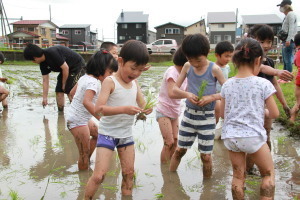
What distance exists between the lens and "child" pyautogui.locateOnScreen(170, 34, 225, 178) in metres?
2.93

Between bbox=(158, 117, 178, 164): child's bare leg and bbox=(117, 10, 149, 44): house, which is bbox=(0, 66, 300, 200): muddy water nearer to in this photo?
bbox=(158, 117, 178, 164): child's bare leg

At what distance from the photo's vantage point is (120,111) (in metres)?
2.53

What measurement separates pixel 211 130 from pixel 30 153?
2523 millimetres

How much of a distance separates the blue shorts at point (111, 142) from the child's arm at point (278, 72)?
61.6 inches

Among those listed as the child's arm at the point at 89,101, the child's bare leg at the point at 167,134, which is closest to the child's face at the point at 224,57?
the child's bare leg at the point at 167,134

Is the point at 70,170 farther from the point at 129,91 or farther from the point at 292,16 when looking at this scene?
the point at 292,16

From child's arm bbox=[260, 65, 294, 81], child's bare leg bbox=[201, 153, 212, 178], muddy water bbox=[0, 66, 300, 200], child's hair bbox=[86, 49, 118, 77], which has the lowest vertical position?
muddy water bbox=[0, 66, 300, 200]

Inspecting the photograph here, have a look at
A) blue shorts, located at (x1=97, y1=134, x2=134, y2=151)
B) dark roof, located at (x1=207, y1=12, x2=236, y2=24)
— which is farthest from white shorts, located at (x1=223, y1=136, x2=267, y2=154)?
dark roof, located at (x1=207, y1=12, x2=236, y2=24)

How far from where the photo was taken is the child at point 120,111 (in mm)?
2570

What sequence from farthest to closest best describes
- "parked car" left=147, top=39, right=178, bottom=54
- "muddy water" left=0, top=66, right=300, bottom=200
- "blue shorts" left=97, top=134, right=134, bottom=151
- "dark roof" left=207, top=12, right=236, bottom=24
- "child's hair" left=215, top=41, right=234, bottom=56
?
"dark roof" left=207, top=12, right=236, bottom=24
"parked car" left=147, top=39, right=178, bottom=54
"child's hair" left=215, top=41, right=234, bottom=56
"muddy water" left=0, top=66, right=300, bottom=200
"blue shorts" left=97, top=134, right=134, bottom=151

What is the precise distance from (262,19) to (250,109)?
55.2 metres

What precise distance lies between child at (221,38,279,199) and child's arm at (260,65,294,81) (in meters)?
0.72

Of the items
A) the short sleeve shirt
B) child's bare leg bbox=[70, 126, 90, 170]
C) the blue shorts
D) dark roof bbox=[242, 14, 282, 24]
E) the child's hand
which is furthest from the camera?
dark roof bbox=[242, 14, 282, 24]

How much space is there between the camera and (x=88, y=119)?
3.57m
